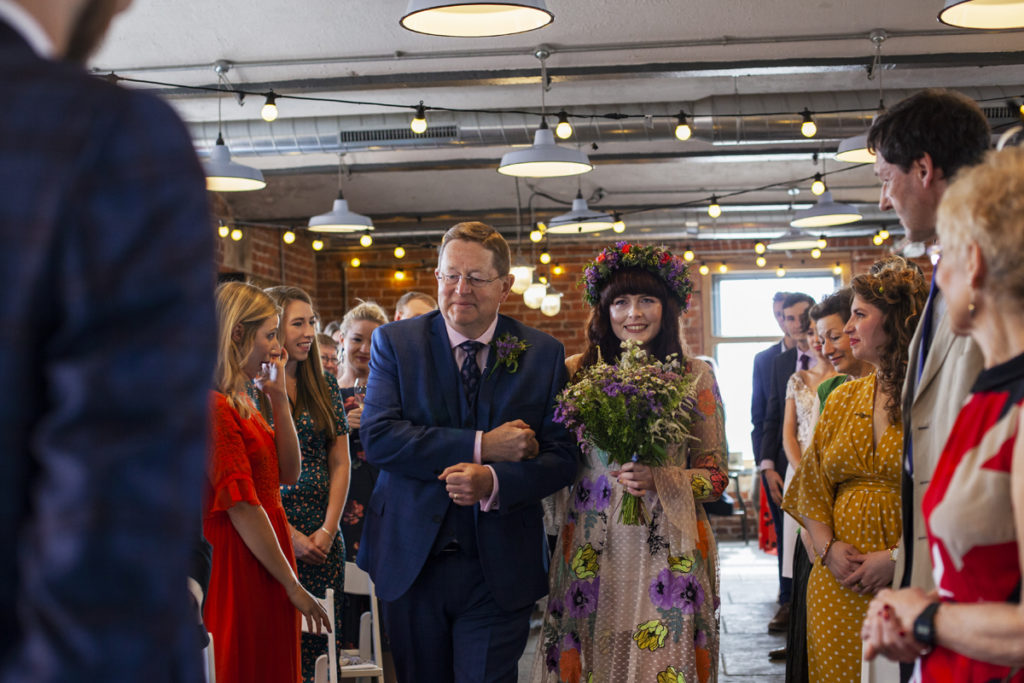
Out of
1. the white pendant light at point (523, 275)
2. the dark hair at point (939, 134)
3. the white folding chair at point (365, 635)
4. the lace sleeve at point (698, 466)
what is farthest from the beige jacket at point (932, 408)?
the white pendant light at point (523, 275)

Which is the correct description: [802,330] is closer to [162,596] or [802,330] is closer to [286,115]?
[286,115]

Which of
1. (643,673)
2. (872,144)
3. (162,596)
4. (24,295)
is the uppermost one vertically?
(872,144)

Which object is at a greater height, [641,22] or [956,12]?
[641,22]

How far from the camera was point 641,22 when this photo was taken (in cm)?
572

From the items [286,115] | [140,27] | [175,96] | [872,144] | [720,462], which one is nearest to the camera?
[872,144]

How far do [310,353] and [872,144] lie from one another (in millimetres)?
2269

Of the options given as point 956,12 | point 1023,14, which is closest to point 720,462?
point 956,12

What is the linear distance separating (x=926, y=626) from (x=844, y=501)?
4.79 feet

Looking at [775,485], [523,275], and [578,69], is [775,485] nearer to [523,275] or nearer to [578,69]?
[578,69]

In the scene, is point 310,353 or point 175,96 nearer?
point 310,353

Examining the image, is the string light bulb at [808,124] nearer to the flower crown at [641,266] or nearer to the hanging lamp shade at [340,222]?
the hanging lamp shade at [340,222]

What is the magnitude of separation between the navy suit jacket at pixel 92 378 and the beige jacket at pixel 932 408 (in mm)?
1396

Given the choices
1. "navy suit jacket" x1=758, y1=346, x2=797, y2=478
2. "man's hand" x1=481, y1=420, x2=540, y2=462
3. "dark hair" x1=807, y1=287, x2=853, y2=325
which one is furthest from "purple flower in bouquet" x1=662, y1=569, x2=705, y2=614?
"navy suit jacket" x1=758, y1=346, x2=797, y2=478

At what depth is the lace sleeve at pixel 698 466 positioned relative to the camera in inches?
113
